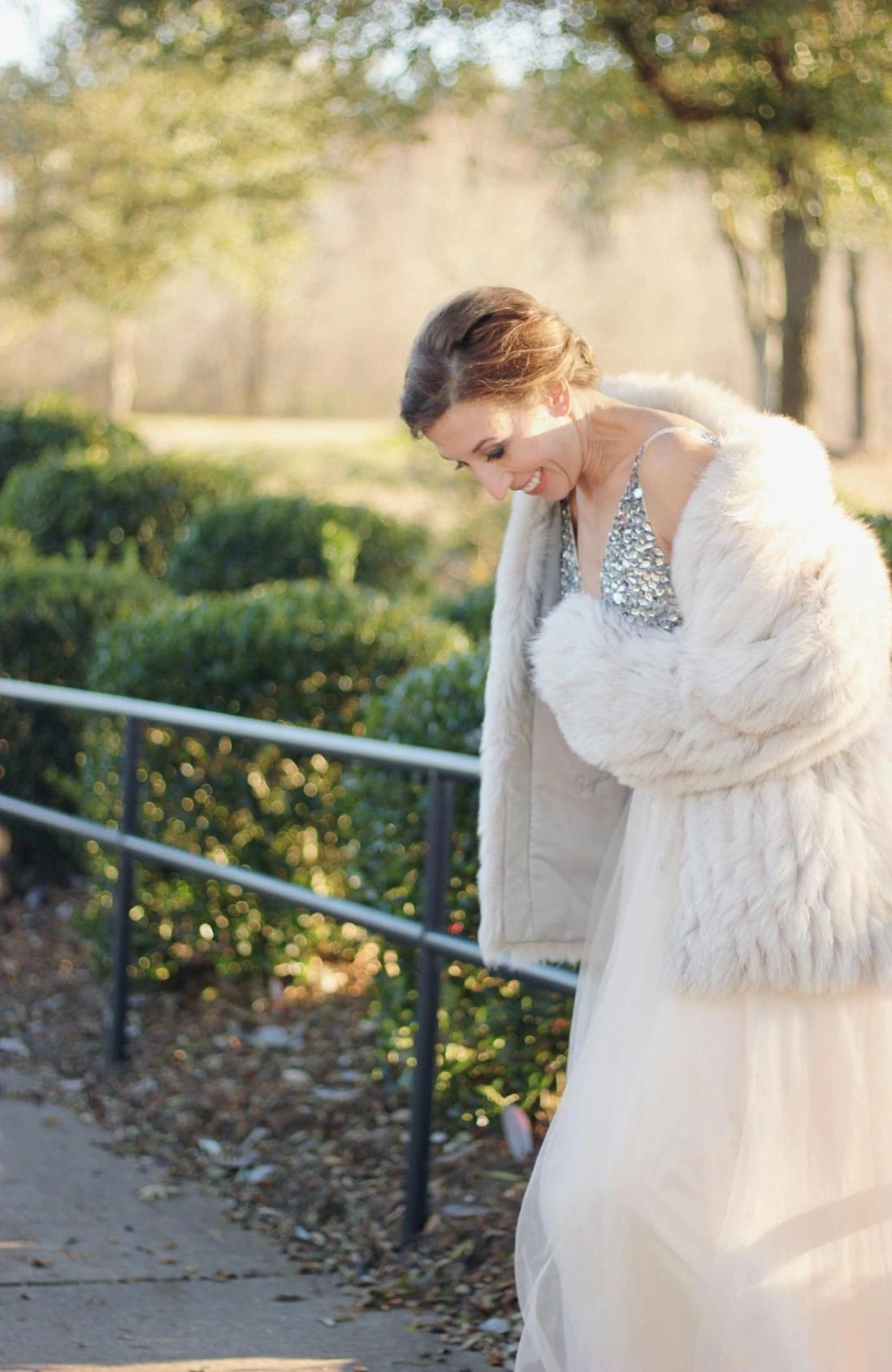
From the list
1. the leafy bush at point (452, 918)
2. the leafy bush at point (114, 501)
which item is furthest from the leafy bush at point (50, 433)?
the leafy bush at point (452, 918)

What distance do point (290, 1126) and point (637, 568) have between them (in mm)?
2290

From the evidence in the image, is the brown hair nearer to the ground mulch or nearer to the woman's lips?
the woman's lips

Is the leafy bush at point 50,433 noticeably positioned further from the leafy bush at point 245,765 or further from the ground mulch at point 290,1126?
the leafy bush at point 245,765

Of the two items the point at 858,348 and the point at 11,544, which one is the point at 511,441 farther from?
the point at 858,348

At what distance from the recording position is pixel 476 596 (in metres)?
6.10

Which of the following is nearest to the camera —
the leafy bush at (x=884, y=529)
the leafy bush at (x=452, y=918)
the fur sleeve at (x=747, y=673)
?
the fur sleeve at (x=747, y=673)

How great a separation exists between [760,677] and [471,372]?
0.66 meters

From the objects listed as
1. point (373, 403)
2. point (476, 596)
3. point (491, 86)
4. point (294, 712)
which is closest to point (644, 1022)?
point (294, 712)

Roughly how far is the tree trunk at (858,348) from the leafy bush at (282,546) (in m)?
11.0

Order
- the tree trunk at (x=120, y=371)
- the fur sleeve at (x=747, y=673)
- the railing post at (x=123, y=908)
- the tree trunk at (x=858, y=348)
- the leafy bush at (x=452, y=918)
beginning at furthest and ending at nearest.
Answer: the tree trunk at (x=120, y=371)
the tree trunk at (x=858, y=348)
the railing post at (x=123, y=908)
the leafy bush at (x=452, y=918)
the fur sleeve at (x=747, y=673)

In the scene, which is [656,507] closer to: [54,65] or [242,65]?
[242,65]

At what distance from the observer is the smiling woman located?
86.4 inches

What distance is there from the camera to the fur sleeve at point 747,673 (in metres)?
2.18

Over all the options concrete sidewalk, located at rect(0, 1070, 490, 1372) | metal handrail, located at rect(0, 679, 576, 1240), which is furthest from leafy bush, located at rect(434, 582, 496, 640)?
concrete sidewalk, located at rect(0, 1070, 490, 1372)
